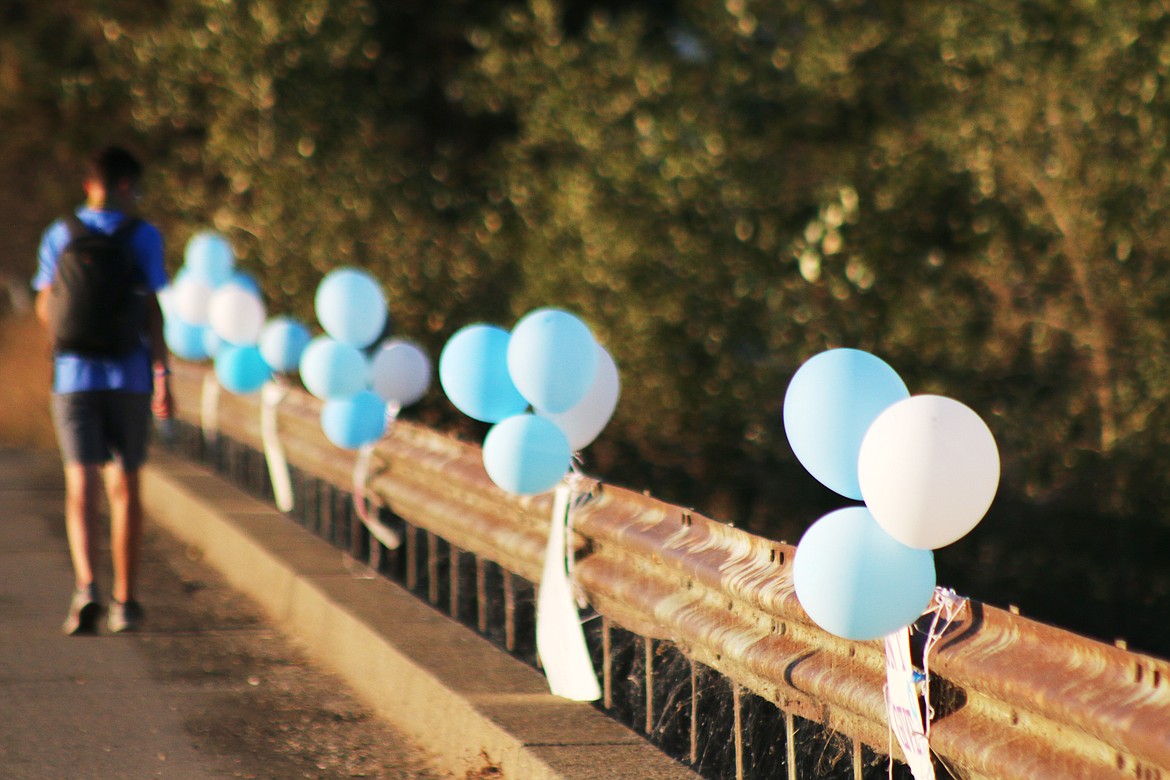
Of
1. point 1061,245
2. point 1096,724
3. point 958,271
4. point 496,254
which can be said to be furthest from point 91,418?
point 496,254

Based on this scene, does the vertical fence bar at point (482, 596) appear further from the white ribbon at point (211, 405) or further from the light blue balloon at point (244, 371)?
the white ribbon at point (211, 405)

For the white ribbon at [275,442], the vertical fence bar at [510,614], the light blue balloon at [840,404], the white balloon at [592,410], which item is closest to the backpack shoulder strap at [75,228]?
the vertical fence bar at [510,614]

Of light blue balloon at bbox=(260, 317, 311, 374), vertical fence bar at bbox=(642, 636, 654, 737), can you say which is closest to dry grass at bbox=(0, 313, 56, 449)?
light blue balloon at bbox=(260, 317, 311, 374)

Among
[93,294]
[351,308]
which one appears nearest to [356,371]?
[351,308]

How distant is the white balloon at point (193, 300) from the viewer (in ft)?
37.1

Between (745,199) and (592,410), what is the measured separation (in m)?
8.88

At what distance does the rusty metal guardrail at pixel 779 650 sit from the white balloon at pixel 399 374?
59 centimetres

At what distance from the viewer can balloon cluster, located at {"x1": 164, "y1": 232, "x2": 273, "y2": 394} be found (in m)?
9.75

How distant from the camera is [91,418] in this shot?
6531 millimetres

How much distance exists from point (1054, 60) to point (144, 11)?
10545 millimetres

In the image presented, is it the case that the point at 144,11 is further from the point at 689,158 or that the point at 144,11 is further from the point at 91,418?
the point at 91,418

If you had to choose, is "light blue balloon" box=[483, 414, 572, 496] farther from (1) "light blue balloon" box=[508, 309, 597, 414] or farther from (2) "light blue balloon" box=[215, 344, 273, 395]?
(2) "light blue balloon" box=[215, 344, 273, 395]

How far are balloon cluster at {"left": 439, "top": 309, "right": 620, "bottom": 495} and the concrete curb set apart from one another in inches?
25.7

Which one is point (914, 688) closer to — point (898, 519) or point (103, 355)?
point (898, 519)
